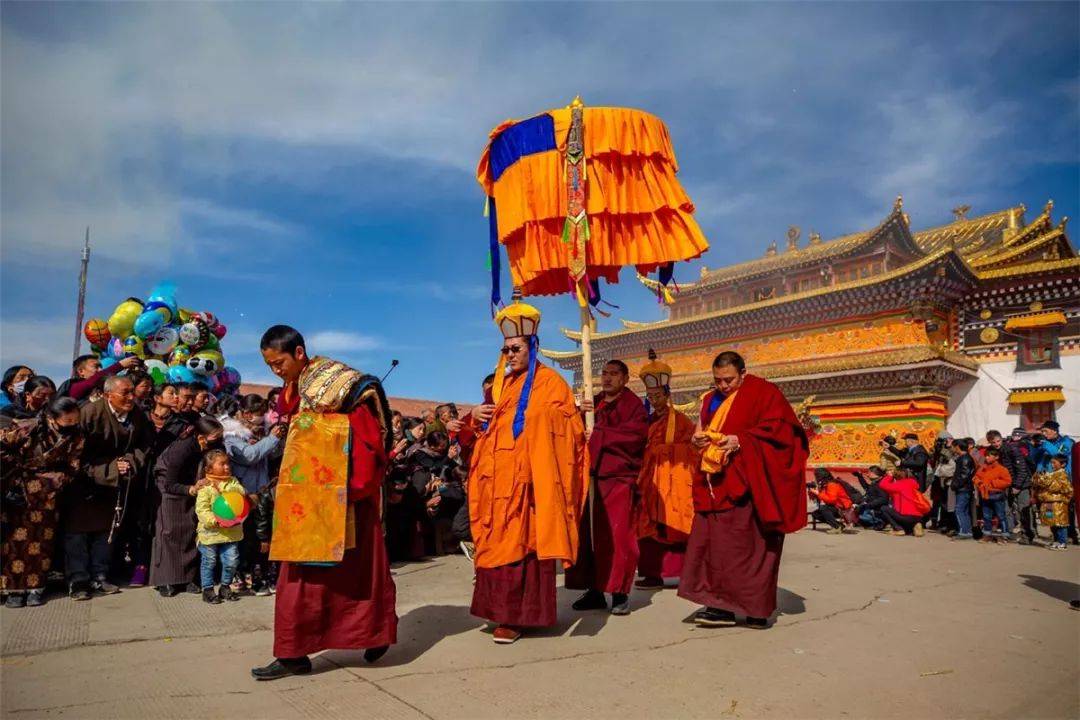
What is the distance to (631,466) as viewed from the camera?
525cm

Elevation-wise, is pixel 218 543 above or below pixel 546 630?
above

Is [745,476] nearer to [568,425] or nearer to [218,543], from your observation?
[568,425]

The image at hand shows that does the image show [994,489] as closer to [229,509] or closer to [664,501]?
[664,501]

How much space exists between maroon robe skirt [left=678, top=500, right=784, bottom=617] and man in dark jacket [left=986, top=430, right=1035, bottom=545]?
24.4ft

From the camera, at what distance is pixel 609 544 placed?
5.00 m

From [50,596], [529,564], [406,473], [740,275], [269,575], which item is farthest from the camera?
[740,275]

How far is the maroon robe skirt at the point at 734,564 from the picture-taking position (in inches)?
169

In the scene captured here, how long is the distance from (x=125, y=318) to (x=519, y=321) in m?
6.07

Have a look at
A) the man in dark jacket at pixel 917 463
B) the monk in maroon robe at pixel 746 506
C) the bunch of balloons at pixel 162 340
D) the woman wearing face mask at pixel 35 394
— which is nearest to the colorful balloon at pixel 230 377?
the bunch of balloons at pixel 162 340

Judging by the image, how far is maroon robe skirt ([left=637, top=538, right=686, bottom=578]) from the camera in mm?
6047

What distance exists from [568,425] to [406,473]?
3.55m

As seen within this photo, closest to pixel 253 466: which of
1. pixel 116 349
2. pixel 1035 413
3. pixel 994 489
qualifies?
pixel 116 349

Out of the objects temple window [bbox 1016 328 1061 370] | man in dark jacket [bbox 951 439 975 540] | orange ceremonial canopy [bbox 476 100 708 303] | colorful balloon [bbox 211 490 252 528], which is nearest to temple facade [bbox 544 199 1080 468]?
temple window [bbox 1016 328 1061 370]

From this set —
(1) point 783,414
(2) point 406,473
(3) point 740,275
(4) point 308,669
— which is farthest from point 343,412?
(3) point 740,275
